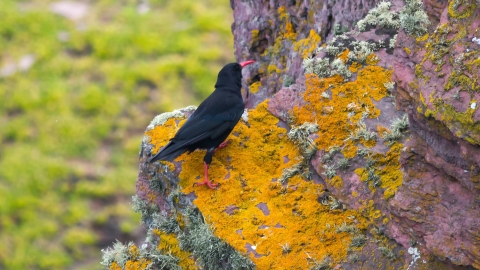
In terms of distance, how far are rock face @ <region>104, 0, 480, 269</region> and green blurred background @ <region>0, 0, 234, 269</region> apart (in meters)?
4.15

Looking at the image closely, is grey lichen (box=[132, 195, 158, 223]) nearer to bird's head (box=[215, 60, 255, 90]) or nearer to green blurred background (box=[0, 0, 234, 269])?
bird's head (box=[215, 60, 255, 90])

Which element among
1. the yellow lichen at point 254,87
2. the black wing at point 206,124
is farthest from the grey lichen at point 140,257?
the yellow lichen at point 254,87

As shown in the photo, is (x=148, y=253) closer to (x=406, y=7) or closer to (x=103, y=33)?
(x=406, y=7)

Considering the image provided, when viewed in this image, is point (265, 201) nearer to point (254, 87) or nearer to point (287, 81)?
point (287, 81)

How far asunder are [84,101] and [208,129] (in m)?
6.32

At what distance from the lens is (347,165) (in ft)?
17.6

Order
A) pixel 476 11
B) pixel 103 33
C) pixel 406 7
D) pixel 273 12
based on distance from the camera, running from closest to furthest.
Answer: pixel 476 11 → pixel 406 7 → pixel 273 12 → pixel 103 33

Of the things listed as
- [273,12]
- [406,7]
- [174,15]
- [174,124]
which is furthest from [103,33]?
[406,7]

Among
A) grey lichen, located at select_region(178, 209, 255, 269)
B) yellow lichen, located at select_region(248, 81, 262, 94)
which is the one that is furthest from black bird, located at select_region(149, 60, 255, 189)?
yellow lichen, located at select_region(248, 81, 262, 94)

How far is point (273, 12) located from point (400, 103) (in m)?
3.30

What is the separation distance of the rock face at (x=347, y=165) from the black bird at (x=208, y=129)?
0.50 ft

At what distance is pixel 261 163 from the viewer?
5.90m

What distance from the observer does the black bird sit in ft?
19.1

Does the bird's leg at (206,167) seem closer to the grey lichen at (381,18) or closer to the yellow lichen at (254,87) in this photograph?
the yellow lichen at (254,87)
